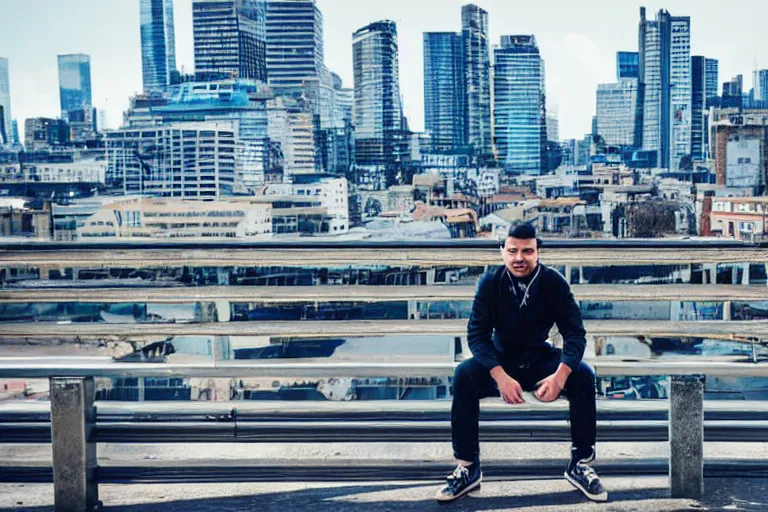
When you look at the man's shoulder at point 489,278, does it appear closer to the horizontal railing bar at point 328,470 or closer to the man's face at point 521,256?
the man's face at point 521,256

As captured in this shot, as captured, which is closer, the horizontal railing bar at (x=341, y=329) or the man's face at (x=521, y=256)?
the man's face at (x=521, y=256)

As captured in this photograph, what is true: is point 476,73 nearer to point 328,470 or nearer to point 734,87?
point 734,87

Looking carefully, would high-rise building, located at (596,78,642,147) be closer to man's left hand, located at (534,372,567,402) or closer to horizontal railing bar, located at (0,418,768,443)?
horizontal railing bar, located at (0,418,768,443)

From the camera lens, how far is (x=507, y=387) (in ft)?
7.57

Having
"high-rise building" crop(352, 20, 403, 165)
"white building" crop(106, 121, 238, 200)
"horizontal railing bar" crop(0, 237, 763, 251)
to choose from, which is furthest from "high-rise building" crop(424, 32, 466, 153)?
"horizontal railing bar" crop(0, 237, 763, 251)

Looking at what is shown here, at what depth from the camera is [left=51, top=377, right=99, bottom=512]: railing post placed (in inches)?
90.3

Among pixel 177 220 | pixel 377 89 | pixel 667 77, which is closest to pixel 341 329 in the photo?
pixel 177 220

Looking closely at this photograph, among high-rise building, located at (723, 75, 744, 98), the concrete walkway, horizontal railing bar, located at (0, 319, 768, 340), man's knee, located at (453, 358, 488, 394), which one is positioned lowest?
horizontal railing bar, located at (0, 319, 768, 340)

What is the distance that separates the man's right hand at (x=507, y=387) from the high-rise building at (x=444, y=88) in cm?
4392

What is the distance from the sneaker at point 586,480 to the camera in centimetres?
230

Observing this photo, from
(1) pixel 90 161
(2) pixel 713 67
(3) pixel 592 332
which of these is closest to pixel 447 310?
(3) pixel 592 332

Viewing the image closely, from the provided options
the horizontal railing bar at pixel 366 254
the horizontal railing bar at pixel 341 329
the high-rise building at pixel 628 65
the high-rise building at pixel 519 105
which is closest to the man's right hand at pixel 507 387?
the horizontal railing bar at pixel 341 329

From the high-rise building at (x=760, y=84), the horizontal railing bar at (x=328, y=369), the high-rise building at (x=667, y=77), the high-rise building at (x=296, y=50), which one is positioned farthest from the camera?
the high-rise building at (x=296, y=50)

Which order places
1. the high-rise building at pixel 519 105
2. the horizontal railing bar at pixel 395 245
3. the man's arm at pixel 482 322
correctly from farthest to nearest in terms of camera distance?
the high-rise building at pixel 519 105
the horizontal railing bar at pixel 395 245
the man's arm at pixel 482 322
